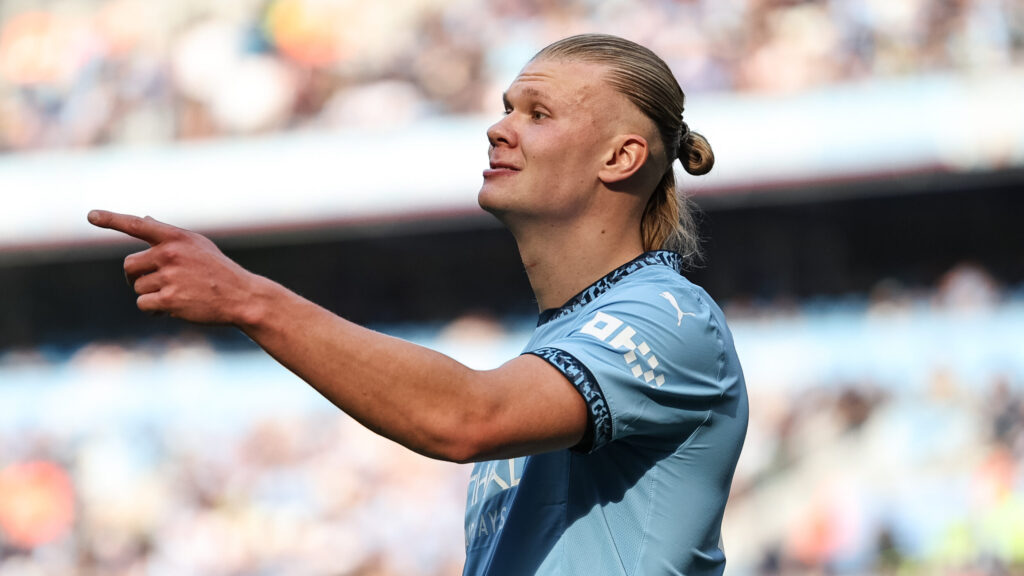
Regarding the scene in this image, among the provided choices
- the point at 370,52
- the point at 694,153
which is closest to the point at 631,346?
the point at 694,153

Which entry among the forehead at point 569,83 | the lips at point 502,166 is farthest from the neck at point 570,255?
the forehead at point 569,83

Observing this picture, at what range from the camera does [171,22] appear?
11.1 metres

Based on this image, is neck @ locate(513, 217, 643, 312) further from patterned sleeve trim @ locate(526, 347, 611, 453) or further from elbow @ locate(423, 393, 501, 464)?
elbow @ locate(423, 393, 501, 464)

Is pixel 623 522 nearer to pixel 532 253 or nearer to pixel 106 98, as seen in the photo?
pixel 532 253

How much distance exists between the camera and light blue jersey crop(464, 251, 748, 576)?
1.71m

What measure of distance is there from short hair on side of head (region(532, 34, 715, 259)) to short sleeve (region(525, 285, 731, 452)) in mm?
323

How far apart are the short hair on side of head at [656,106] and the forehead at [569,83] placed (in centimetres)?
2

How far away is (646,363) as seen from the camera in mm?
1724

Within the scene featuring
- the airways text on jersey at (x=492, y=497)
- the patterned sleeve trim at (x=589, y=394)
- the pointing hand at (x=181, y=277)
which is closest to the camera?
the pointing hand at (x=181, y=277)

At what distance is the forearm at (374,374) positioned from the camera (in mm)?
1529

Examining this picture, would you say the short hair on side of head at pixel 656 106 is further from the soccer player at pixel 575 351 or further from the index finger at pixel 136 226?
the index finger at pixel 136 226

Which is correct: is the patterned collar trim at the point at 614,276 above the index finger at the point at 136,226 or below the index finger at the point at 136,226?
above

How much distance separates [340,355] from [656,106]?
0.85 metres

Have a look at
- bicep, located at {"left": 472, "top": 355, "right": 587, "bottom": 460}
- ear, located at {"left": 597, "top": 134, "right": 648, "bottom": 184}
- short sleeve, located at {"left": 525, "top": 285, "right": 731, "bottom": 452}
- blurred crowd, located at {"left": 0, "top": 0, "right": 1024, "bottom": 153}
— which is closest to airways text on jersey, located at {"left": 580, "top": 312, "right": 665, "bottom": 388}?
short sleeve, located at {"left": 525, "top": 285, "right": 731, "bottom": 452}
